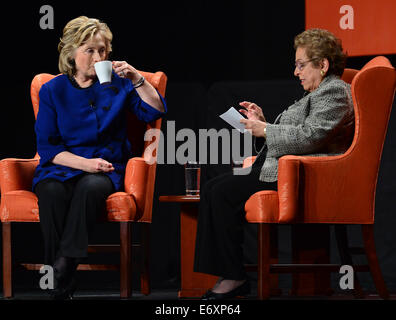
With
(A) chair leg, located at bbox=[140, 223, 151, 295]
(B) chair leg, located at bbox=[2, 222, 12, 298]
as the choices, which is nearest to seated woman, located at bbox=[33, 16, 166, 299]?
(B) chair leg, located at bbox=[2, 222, 12, 298]

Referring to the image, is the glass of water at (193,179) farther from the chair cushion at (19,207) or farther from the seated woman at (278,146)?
the chair cushion at (19,207)

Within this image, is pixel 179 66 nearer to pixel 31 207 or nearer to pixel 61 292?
pixel 31 207

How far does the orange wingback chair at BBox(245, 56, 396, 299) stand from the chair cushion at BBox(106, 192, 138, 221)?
51 cm

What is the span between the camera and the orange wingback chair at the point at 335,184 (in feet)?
9.75

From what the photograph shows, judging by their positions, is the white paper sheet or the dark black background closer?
the white paper sheet

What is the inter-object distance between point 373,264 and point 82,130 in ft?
4.79

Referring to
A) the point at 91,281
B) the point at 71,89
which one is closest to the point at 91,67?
the point at 71,89

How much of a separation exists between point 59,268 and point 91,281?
1.20 m

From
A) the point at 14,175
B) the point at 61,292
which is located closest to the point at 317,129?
the point at 61,292

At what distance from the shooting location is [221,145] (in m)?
4.29

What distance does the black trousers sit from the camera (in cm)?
299

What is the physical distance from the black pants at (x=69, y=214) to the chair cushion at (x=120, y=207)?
31mm

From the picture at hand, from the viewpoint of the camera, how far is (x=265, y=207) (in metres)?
2.97

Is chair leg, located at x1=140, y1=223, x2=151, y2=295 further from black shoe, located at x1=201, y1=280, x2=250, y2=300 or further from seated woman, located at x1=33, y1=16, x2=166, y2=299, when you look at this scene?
black shoe, located at x1=201, y1=280, x2=250, y2=300
